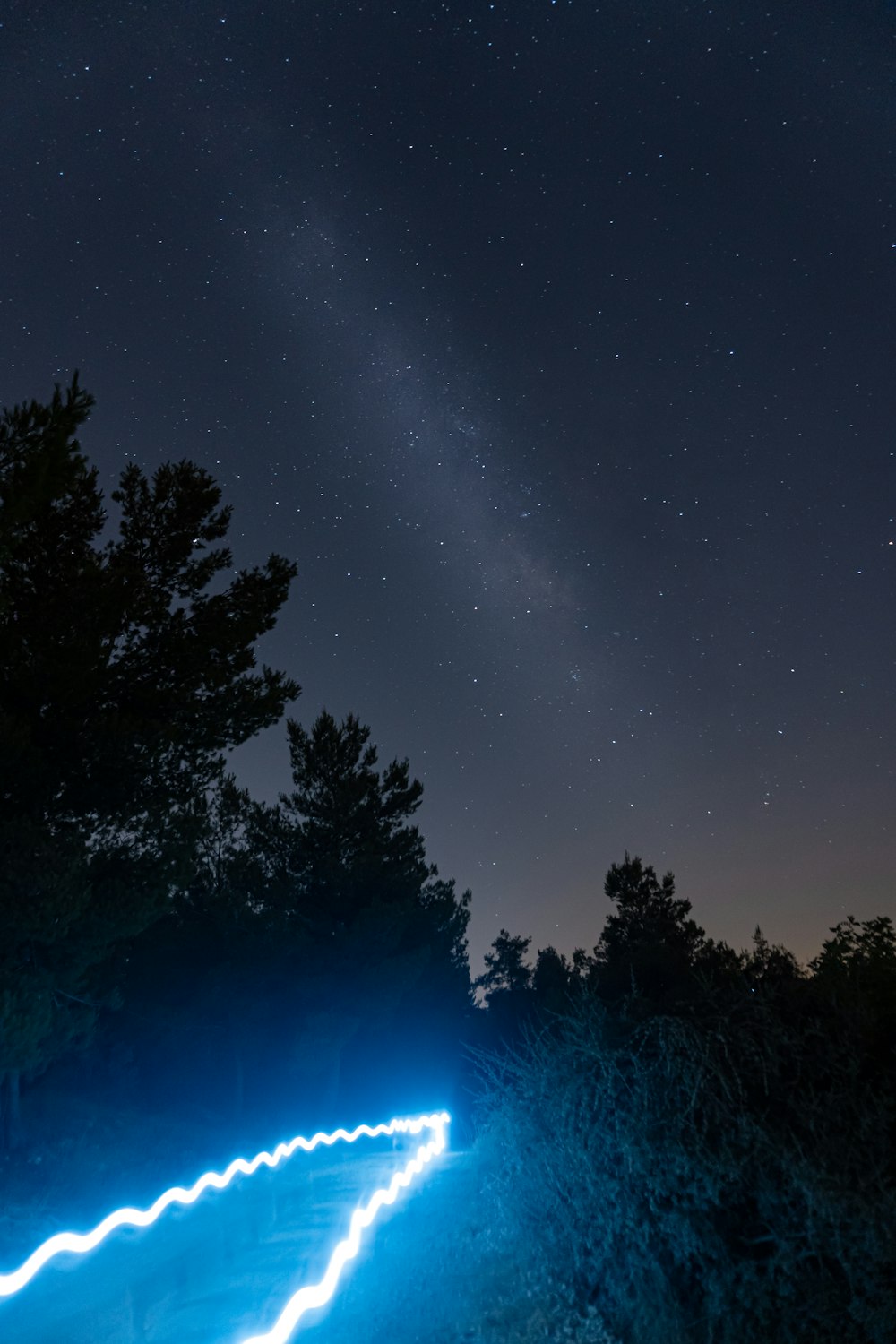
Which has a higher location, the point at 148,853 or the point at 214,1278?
the point at 148,853

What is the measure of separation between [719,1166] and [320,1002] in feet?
71.7

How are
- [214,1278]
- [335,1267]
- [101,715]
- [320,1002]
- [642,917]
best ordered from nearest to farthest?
[214,1278], [335,1267], [101,715], [320,1002], [642,917]

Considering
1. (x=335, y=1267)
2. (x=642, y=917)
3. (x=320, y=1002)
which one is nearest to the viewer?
(x=335, y=1267)

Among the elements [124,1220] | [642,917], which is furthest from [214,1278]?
[642,917]

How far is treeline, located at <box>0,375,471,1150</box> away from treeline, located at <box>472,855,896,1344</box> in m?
7.50

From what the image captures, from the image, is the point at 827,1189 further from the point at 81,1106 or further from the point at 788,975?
the point at 81,1106

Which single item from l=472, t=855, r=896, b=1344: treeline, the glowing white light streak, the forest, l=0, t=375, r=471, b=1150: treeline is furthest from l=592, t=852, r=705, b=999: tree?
l=472, t=855, r=896, b=1344: treeline

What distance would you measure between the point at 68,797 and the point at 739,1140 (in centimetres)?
1115

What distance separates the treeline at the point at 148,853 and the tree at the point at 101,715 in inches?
1.4

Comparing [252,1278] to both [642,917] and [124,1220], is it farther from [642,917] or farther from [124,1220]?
[642,917]

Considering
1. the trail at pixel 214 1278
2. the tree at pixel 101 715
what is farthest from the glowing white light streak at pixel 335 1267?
the tree at pixel 101 715

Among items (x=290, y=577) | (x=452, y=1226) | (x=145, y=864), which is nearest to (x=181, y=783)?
(x=145, y=864)

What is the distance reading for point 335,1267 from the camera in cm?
758

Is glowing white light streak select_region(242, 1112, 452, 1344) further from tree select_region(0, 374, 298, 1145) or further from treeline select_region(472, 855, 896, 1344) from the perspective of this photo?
tree select_region(0, 374, 298, 1145)
